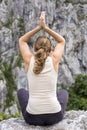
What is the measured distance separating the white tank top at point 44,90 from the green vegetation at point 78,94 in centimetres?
7564

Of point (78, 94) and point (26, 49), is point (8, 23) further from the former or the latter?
point (26, 49)

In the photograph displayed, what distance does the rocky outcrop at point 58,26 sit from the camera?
100625 millimetres

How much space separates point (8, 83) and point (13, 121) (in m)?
85.4

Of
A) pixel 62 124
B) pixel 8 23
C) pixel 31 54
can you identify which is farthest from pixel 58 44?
pixel 8 23

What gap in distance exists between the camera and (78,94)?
308 ft

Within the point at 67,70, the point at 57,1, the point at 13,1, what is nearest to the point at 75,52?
the point at 67,70

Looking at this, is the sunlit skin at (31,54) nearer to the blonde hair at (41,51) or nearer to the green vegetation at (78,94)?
the blonde hair at (41,51)

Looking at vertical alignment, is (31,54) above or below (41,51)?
below

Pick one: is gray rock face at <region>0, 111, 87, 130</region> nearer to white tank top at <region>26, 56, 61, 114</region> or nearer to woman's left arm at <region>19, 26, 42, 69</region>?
white tank top at <region>26, 56, 61, 114</region>

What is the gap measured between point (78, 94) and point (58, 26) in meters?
20.7

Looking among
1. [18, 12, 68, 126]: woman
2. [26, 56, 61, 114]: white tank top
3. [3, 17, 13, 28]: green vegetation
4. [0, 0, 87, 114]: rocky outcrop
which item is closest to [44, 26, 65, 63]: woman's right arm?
[18, 12, 68, 126]: woman

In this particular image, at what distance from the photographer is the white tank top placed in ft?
28.6

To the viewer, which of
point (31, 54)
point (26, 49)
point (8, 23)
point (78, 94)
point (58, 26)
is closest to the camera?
point (31, 54)

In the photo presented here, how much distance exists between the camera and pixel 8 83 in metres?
93.9
